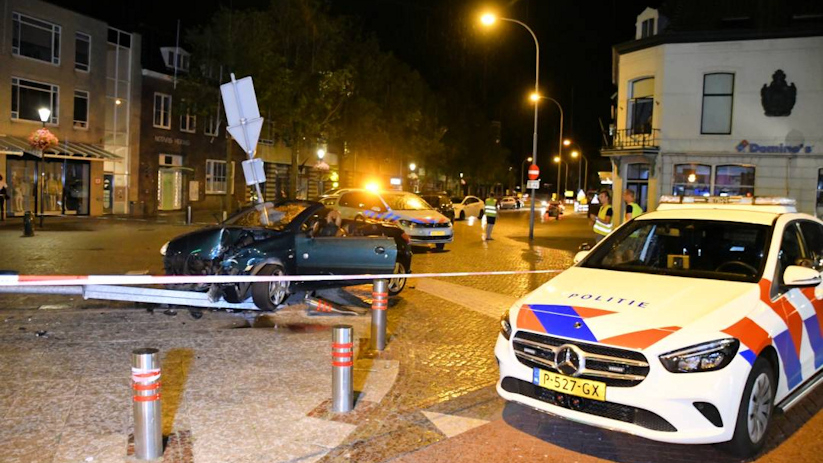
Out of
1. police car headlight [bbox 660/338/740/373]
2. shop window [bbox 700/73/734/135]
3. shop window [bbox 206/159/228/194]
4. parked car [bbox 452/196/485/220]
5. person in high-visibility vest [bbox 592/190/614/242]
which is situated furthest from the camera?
shop window [bbox 206/159/228/194]

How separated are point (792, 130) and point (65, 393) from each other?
26.9 meters

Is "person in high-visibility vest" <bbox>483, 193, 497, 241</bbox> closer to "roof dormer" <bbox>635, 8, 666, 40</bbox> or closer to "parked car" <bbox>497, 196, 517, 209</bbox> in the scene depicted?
"roof dormer" <bbox>635, 8, 666, 40</bbox>

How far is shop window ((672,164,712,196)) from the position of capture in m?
26.8

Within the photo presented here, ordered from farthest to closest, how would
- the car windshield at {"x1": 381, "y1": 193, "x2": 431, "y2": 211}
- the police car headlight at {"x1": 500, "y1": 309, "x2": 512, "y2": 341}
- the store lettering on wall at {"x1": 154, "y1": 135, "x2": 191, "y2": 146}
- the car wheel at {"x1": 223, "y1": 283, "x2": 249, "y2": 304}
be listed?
the store lettering on wall at {"x1": 154, "y1": 135, "x2": 191, "y2": 146} → the car windshield at {"x1": 381, "y1": 193, "x2": 431, "y2": 211} → the car wheel at {"x1": 223, "y1": 283, "x2": 249, "y2": 304} → the police car headlight at {"x1": 500, "y1": 309, "x2": 512, "y2": 341}

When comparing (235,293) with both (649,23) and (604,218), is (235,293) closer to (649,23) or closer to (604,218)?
(604,218)

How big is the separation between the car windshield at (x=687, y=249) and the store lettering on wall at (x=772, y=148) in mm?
22419

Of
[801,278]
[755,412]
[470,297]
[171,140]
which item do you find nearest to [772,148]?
[470,297]

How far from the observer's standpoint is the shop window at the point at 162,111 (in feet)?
116

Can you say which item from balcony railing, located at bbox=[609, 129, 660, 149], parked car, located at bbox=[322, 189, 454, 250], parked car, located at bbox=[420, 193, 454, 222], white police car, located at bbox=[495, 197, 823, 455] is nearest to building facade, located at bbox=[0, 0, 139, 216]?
parked car, located at bbox=[322, 189, 454, 250]

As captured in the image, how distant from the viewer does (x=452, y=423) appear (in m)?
5.51

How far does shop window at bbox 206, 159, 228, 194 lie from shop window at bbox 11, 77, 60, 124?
1037cm

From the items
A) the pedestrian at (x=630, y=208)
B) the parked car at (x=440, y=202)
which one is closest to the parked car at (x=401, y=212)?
the pedestrian at (x=630, y=208)

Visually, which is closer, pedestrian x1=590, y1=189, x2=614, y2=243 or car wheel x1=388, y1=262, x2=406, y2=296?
car wheel x1=388, y1=262, x2=406, y2=296

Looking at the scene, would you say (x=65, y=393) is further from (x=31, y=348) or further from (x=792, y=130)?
(x=792, y=130)
